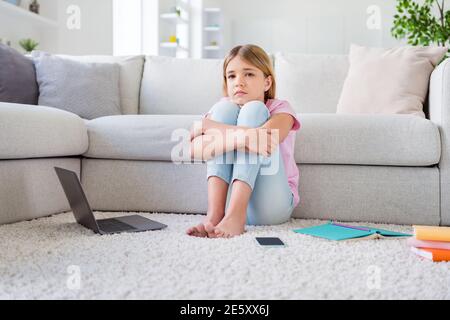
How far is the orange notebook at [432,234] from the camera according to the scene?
1.25 m

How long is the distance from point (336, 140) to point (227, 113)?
486 millimetres

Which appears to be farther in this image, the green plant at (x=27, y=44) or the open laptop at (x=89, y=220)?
the green plant at (x=27, y=44)

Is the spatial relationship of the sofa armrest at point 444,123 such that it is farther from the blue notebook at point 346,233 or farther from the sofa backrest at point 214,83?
the sofa backrest at point 214,83

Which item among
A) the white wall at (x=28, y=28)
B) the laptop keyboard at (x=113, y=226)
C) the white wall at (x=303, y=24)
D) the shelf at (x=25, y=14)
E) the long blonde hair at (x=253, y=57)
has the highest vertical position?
the white wall at (x=303, y=24)

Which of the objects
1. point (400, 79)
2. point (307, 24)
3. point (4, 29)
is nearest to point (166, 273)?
point (400, 79)

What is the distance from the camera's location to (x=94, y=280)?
3.33ft

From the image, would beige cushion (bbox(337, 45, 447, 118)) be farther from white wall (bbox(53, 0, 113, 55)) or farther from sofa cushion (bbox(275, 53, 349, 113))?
white wall (bbox(53, 0, 113, 55))

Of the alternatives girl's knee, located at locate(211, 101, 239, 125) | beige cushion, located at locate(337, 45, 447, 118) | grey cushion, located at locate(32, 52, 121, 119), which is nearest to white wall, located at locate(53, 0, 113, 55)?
grey cushion, located at locate(32, 52, 121, 119)

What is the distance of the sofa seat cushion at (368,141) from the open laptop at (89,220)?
675 millimetres

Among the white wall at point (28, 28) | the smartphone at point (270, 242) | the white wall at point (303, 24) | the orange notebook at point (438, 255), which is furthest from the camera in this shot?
the white wall at point (303, 24)

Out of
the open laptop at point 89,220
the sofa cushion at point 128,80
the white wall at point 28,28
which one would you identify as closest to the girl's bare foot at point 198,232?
the open laptop at point 89,220

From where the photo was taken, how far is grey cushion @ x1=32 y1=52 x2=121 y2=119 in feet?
8.05
